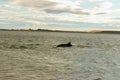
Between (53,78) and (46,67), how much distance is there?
5.60m

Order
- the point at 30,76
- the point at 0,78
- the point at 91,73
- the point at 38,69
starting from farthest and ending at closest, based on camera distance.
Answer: the point at 38,69, the point at 91,73, the point at 30,76, the point at 0,78

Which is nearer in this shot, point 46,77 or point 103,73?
point 46,77

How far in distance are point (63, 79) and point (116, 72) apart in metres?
5.68

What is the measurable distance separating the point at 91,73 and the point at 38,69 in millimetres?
4567

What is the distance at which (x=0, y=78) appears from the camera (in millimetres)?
20359

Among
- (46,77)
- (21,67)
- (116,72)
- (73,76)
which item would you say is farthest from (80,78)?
(21,67)

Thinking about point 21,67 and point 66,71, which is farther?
point 21,67

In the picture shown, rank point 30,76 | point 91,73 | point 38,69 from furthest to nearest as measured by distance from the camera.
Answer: point 38,69 < point 91,73 < point 30,76

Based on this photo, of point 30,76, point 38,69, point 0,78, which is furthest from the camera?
point 38,69

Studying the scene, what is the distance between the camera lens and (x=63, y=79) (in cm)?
2092

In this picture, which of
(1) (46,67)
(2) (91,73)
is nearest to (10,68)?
(1) (46,67)

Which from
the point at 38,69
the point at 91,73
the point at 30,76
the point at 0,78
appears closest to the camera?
the point at 0,78

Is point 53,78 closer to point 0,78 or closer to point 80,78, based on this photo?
point 80,78

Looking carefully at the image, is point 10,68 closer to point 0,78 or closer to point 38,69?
point 38,69
